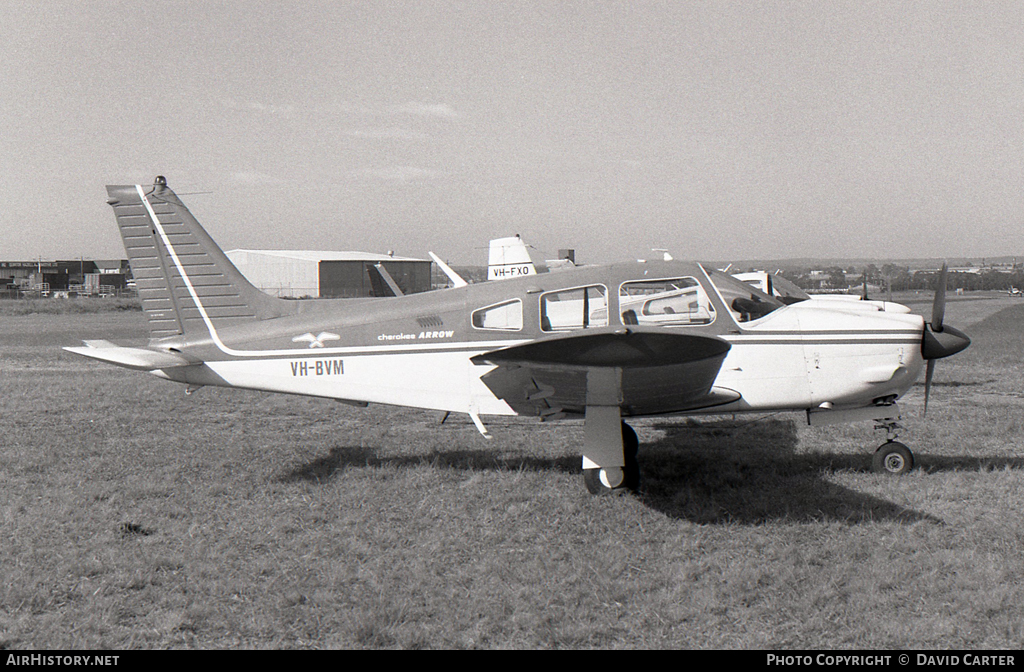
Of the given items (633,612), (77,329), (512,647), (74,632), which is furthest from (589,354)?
(77,329)

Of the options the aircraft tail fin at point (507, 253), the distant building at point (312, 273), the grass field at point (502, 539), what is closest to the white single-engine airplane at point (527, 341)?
the grass field at point (502, 539)

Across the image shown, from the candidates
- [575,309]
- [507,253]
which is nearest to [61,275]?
[507,253]

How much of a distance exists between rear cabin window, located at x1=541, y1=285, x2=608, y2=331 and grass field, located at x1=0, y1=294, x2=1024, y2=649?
1.50 m

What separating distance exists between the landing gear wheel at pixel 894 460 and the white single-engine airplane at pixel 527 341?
1 centimetres

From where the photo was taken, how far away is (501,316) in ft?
22.0

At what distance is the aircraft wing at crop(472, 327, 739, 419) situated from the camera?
502 cm

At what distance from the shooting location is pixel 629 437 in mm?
6961

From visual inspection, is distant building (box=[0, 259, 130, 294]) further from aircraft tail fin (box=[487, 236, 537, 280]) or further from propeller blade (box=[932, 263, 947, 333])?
propeller blade (box=[932, 263, 947, 333])

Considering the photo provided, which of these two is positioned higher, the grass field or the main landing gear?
the main landing gear

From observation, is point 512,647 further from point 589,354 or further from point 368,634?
point 589,354

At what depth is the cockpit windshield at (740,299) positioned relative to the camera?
6457mm

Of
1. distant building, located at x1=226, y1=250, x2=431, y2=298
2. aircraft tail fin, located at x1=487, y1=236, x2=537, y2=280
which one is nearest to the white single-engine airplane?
aircraft tail fin, located at x1=487, y1=236, x2=537, y2=280

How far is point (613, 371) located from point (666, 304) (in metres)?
1.43

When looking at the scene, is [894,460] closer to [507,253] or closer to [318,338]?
[318,338]
